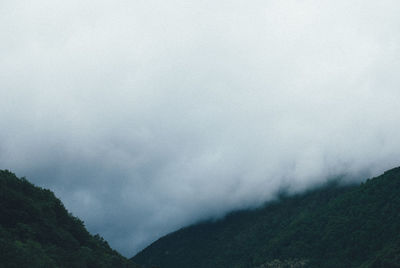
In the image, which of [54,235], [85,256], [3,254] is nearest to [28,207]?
[54,235]

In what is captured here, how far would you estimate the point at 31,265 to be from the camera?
86062 millimetres

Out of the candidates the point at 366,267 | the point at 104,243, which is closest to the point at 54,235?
the point at 104,243

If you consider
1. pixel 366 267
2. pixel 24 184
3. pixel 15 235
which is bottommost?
pixel 366 267

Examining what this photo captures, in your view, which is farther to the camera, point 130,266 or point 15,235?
point 130,266

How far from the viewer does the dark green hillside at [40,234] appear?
301 ft

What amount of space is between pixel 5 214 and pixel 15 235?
8.86 meters

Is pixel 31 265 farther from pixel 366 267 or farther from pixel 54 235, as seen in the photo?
pixel 366 267

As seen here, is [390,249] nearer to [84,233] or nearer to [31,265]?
[84,233]

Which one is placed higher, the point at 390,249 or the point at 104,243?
the point at 104,243

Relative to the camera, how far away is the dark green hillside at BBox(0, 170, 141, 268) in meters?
91.6

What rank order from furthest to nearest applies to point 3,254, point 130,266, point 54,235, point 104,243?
point 104,243 < point 130,266 < point 54,235 < point 3,254

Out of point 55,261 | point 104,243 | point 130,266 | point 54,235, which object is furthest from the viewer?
point 104,243

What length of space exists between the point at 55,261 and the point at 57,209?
130ft

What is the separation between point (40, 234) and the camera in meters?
114
